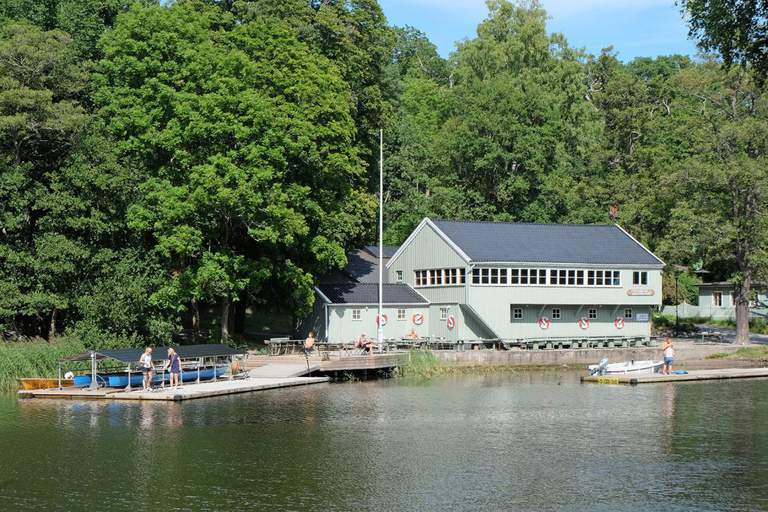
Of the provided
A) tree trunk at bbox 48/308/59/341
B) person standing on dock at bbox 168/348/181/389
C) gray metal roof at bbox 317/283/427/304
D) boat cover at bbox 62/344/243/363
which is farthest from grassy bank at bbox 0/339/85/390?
gray metal roof at bbox 317/283/427/304

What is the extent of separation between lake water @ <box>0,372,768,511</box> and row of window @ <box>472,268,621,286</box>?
1662 cm

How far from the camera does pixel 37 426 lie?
35375 mm

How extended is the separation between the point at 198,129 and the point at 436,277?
18966 mm

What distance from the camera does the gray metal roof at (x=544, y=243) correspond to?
63.2 m

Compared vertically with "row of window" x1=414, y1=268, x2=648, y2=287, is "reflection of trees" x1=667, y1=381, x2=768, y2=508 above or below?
below

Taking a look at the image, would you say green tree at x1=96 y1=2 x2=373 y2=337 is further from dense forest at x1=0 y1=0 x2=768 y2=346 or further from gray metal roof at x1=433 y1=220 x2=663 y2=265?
gray metal roof at x1=433 y1=220 x2=663 y2=265

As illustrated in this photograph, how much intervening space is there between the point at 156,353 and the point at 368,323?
790 inches

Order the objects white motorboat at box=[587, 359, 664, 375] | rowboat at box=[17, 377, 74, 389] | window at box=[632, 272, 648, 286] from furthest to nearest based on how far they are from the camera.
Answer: window at box=[632, 272, 648, 286], white motorboat at box=[587, 359, 664, 375], rowboat at box=[17, 377, 74, 389]

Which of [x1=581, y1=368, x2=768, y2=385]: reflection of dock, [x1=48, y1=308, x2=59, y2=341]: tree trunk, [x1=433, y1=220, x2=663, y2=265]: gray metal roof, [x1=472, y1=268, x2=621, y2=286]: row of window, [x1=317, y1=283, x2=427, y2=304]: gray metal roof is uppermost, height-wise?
[x1=433, y1=220, x2=663, y2=265]: gray metal roof

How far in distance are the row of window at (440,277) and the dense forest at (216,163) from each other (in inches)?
213

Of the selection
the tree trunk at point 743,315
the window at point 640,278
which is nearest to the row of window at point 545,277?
the window at point 640,278

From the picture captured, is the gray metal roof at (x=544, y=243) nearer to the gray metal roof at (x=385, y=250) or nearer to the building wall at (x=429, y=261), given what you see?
the building wall at (x=429, y=261)

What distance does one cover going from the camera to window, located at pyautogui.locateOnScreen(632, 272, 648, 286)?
67.0 meters

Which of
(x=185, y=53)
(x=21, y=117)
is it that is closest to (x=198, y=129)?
(x=185, y=53)
